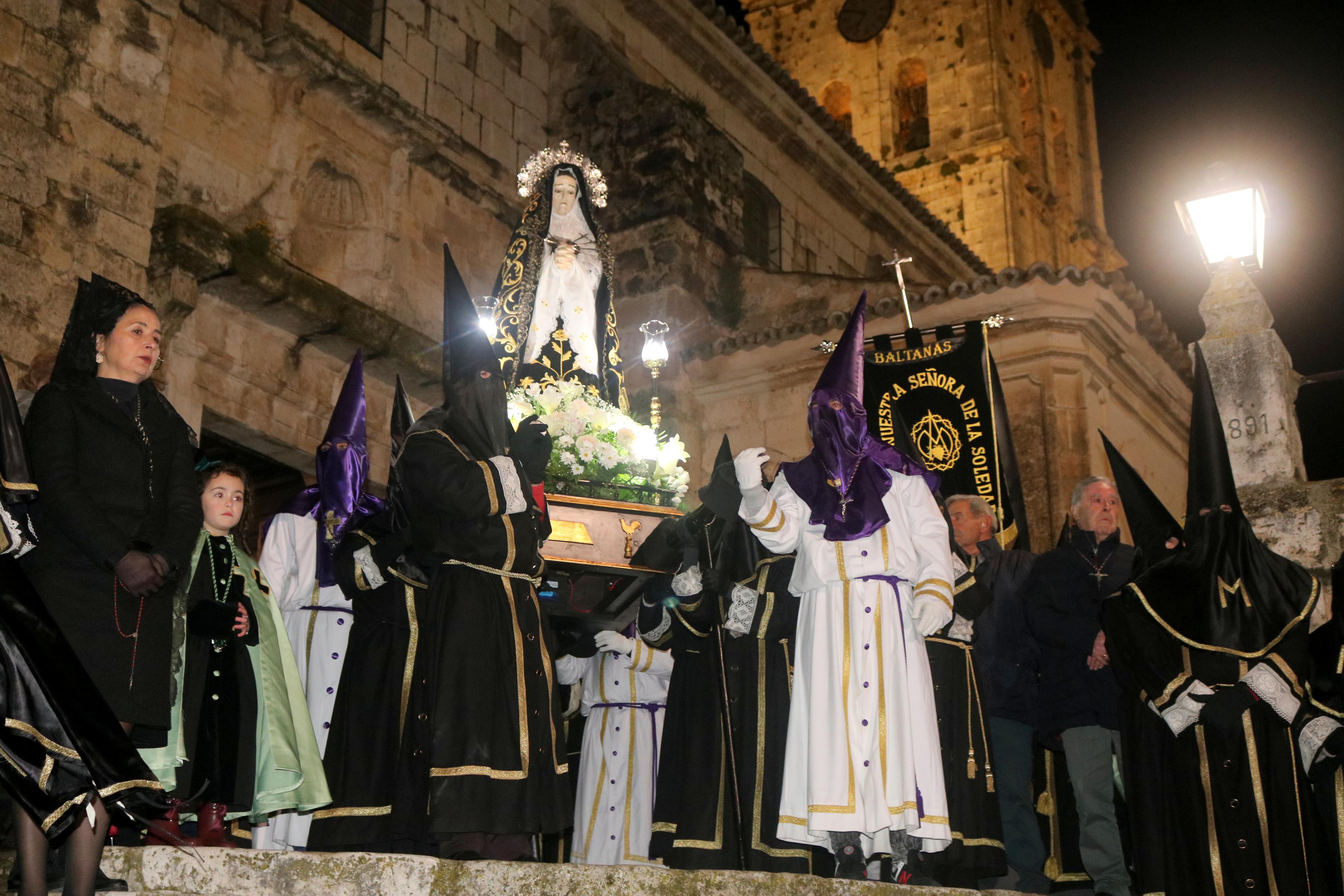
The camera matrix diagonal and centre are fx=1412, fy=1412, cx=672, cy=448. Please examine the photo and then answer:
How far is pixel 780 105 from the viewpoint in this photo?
1700 cm

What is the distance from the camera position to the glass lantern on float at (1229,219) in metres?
7.71

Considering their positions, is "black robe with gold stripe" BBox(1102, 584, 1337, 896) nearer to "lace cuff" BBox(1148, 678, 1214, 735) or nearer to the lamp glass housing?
"lace cuff" BBox(1148, 678, 1214, 735)

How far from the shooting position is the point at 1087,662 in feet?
20.9

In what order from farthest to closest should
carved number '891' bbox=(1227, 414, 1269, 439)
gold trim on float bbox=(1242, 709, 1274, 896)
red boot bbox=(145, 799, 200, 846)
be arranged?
carved number '891' bbox=(1227, 414, 1269, 439) < gold trim on float bbox=(1242, 709, 1274, 896) < red boot bbox=(145, 799, 200, 846)

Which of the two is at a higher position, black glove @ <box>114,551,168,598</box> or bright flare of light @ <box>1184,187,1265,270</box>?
bright flare of light @ <box>1184,187,1265,270</box>

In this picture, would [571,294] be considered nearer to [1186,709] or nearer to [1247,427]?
[1247,427]

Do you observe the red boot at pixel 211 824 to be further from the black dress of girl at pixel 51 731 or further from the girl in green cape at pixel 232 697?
the black dress of girl at pixel 51 731

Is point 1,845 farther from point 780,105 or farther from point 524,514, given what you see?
point 780,105

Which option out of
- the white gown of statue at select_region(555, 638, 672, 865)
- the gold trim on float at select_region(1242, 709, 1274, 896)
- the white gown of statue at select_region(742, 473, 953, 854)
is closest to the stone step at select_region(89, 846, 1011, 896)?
the white gown of statue at select_region(742, 473, 953, 854)

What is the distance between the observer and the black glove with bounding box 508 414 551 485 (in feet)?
19.8

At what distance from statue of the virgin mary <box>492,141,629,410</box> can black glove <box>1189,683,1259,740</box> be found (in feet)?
11.3

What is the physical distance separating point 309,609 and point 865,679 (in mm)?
2585

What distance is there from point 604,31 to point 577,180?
733cm

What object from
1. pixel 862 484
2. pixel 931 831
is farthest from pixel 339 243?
pixel 931 831
